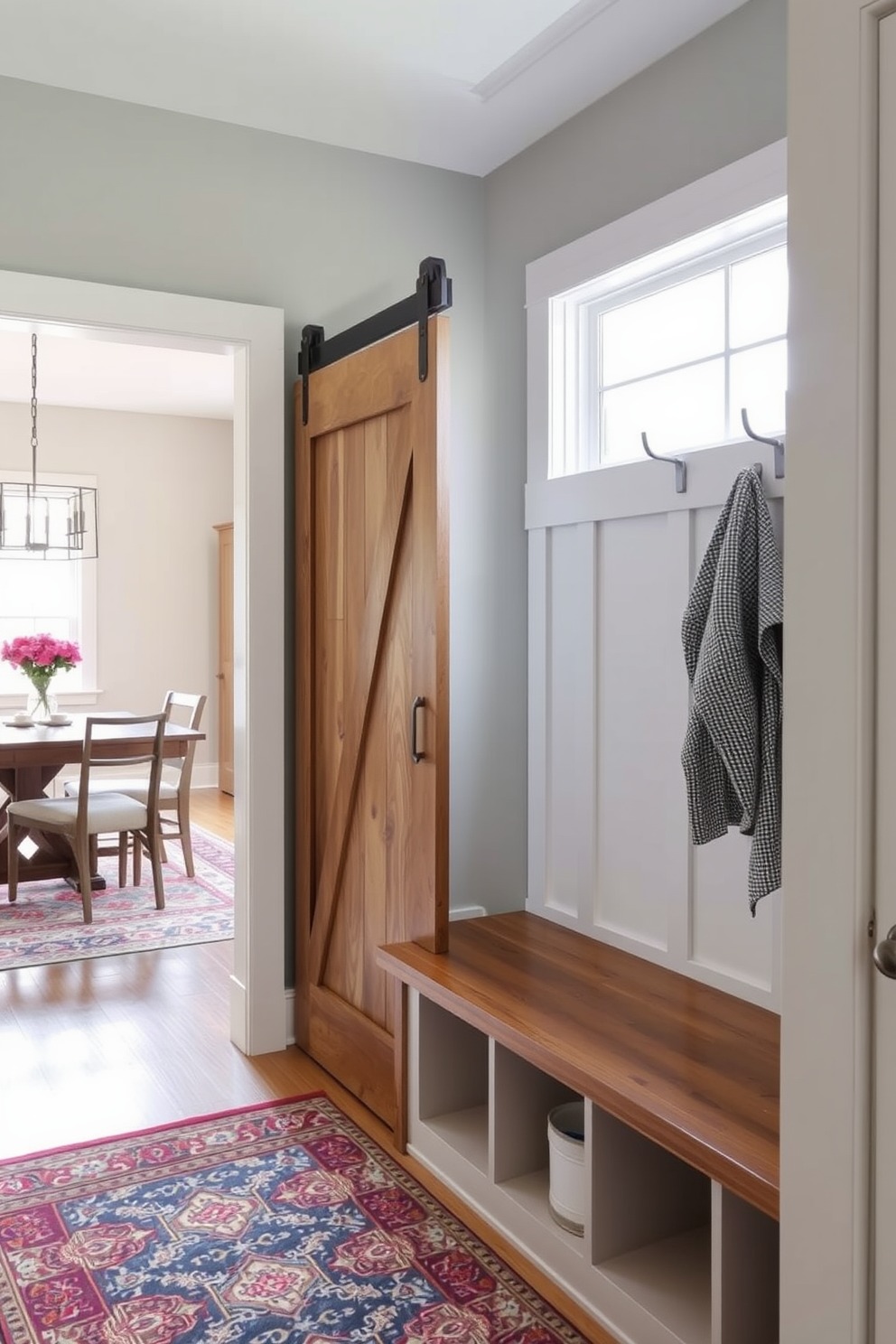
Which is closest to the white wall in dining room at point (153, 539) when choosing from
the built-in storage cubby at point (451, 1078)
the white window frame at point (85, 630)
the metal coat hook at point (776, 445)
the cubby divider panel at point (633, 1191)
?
the white window frame at point (85, 630)

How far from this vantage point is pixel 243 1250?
87.4 inches

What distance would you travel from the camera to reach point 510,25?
2619 mm

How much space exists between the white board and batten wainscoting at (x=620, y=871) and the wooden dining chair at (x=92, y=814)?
8.08 ft

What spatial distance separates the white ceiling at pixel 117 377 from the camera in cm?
600

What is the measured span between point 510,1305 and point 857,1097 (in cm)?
107

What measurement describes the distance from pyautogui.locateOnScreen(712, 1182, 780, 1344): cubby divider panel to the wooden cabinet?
6.61 meters

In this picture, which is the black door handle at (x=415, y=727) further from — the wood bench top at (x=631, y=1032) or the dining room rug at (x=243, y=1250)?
the dining room rug at (x=243, y=1250)

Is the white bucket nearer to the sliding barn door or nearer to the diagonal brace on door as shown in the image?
the sliding barn door

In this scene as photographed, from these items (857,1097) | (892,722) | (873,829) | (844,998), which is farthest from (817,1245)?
(892,722)

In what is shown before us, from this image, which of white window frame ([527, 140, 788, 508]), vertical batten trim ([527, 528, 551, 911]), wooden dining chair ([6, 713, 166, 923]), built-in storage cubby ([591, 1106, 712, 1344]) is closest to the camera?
built-in storage cubby ([591, 1106, 712, 1344])

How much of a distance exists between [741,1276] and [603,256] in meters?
2.34

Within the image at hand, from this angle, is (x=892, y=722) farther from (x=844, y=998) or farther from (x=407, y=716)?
(x=407, y=716)

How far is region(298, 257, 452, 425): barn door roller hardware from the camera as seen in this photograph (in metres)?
2.56

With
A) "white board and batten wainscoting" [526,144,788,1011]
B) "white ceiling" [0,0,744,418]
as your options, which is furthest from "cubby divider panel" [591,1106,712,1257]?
"white ceiling" [0,0,744,418]
